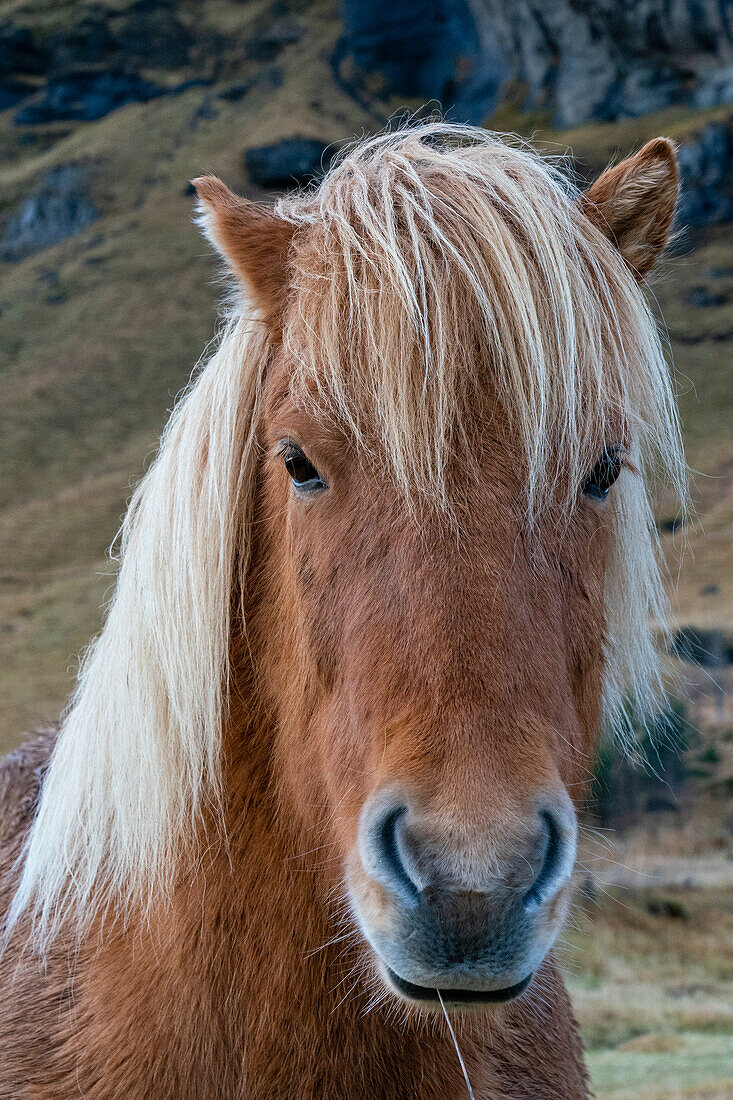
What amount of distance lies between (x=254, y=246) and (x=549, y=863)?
1.69 meters

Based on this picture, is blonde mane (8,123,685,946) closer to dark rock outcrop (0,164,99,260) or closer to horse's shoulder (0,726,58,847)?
horse's shoulder (0,726,58,847)

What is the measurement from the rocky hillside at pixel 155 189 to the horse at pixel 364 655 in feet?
102

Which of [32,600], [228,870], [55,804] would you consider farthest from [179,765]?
[32,600]

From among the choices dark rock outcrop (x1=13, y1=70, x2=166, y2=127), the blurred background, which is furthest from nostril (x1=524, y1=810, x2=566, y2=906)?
dark rock outcrop (x1=13, y1=70, x2=166, y2=127)

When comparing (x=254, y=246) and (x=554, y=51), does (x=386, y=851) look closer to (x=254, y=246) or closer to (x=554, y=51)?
(x=254, y=246)

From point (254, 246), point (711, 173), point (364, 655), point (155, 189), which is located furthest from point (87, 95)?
point (364, 655)

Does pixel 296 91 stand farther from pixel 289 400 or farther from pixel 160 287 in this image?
pixel 289 400

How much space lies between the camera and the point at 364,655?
1.90 metres

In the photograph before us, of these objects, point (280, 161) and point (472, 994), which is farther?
point (280, 161)

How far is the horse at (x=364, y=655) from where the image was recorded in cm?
171

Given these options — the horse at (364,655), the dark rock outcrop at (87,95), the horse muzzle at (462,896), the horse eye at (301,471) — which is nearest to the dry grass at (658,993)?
the horse at (364,655)

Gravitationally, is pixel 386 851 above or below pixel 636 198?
below

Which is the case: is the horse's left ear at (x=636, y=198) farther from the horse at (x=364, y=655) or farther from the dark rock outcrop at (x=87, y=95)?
the dark rock outcrop at (x=87, y=95)

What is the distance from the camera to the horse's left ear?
7.82 ft
